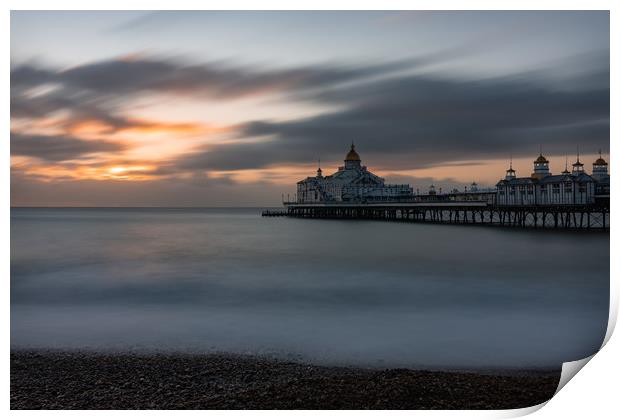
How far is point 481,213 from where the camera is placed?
33.2m

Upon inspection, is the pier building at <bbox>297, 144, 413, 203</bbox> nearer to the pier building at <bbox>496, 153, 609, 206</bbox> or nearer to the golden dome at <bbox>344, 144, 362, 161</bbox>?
the golden dome at <bbox>344, 144, 362, 161</bbox>

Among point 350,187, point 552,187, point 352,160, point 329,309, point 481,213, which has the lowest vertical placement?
point 329,309

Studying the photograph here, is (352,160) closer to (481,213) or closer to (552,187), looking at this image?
(481,213)

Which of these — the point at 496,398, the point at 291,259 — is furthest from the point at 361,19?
the point at 291,259

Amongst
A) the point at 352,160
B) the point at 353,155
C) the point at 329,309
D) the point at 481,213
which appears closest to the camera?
the point at 329,309

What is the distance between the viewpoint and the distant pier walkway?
26203 millimetres

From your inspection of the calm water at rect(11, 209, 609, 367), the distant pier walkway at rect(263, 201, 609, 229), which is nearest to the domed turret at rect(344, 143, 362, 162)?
the distant pier walkway at rect(263, 201, 609, 229)

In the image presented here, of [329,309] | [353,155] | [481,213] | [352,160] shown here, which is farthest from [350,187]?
[329,309]

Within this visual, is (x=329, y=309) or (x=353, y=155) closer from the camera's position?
(x=329, y=309)

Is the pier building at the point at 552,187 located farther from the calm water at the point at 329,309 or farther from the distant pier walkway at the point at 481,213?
the calm water at the point at 329,309

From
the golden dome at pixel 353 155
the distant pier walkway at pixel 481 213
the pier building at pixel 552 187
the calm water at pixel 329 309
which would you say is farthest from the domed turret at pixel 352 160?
the calm water at pixel 329 309

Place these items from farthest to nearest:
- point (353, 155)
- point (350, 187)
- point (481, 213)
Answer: point (353, 155) < point (350, 187) < point (481, 213)

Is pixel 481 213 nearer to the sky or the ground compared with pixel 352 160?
nearer to the ground
